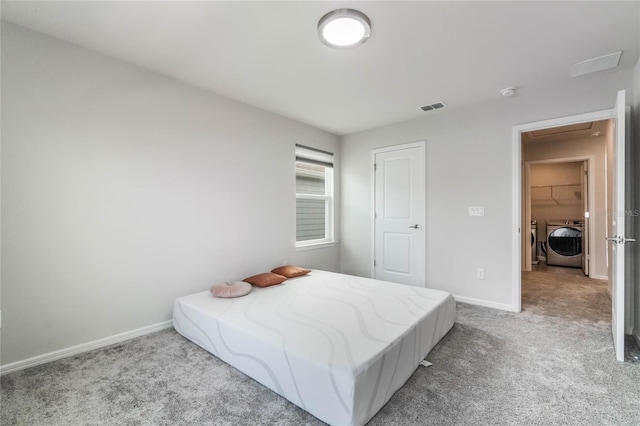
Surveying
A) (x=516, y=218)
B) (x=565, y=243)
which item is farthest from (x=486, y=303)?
(x=565, y=243)

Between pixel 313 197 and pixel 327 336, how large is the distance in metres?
2.81

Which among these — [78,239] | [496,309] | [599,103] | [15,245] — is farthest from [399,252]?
[15,245]

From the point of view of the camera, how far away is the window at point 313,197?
4164mm

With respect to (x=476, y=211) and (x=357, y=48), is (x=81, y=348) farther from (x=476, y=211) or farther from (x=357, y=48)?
(x=476, y=211)

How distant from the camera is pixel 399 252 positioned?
411 centimetres

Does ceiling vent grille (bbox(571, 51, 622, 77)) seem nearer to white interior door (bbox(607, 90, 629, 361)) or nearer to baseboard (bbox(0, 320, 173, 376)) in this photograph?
white interior door (bbox(607, 90, 629, 361))

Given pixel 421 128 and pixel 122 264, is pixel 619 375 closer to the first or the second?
pixel 421 128

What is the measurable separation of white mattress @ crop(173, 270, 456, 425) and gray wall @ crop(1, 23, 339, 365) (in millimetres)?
482

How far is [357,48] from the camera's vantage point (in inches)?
87.7

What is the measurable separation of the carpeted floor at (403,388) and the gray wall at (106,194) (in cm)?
37

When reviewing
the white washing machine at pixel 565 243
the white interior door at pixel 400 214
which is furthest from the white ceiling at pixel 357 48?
the white washing machine at pixel 565 243

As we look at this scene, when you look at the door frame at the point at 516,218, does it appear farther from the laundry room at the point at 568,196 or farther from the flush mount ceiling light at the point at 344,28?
the flush mount ceiling light at the point at 344,28

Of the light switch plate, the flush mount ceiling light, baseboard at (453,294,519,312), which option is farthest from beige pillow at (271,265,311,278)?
the flush mount ceiling light

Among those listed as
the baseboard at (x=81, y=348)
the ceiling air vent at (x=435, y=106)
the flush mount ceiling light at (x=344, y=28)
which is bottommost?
the baseboard at (x=81, y=348)
